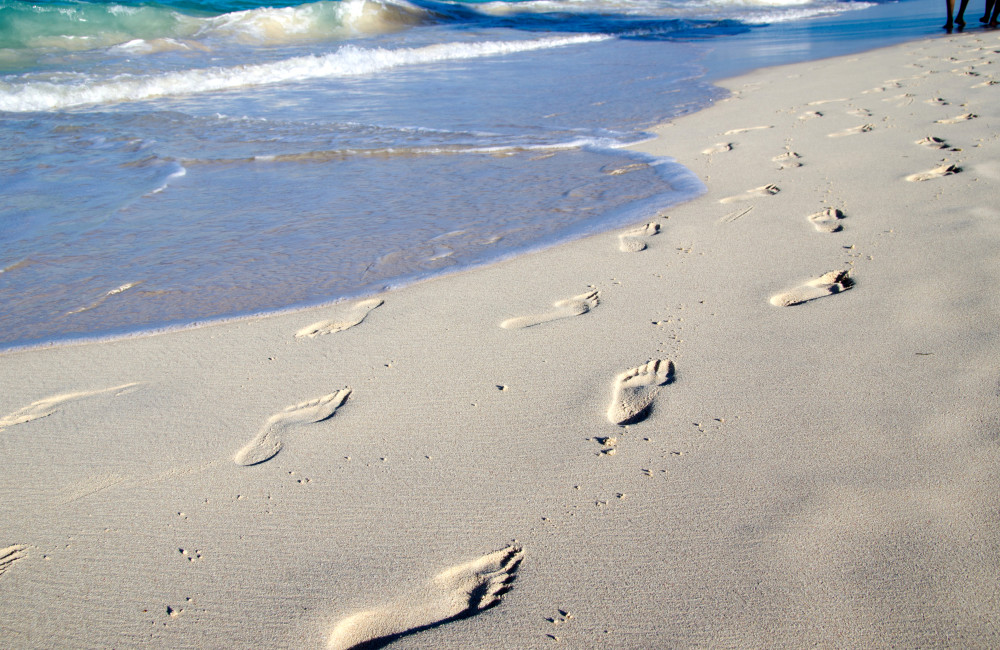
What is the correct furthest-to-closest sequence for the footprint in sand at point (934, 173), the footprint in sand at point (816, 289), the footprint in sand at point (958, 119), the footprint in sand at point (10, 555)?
the footprint in sand at point (958, 119) → the footprint in sand at point (934, 173) → the footprint in sand at point (816, 289) → the footprint in sand at point (10, 555)

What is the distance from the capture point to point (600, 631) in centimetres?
123

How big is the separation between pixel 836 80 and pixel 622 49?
5757 millimetres

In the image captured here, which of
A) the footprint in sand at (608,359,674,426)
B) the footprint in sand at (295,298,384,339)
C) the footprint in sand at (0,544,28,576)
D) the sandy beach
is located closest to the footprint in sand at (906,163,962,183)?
the sandy beach

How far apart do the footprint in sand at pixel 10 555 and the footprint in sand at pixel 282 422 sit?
1.62ft

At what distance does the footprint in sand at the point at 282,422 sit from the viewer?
179 centimetres

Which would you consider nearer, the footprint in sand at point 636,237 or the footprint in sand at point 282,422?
the footprint in sand at point 282,422

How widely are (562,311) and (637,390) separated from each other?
2.02 ft

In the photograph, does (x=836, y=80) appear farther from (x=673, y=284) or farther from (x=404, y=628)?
(x=404, y=628)

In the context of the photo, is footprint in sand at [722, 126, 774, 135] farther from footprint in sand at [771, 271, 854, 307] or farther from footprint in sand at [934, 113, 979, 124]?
footprint in sand at [771, 271, 854, 307]

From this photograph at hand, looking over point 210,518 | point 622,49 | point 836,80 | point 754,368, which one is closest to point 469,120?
point 836,80

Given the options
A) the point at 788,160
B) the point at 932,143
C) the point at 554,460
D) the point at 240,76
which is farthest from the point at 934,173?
the point at 240,76

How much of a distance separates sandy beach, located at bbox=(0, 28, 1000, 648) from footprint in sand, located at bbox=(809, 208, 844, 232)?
3cm

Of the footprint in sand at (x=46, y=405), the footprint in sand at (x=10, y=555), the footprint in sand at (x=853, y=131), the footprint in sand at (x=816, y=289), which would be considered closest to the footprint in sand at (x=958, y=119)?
the footprint in sand at (x=853, y=131)

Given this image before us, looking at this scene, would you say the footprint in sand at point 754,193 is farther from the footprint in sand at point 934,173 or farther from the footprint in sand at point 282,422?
A: the footprint in sand at point 282,422
